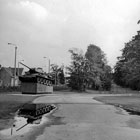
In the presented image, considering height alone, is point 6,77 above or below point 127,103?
above

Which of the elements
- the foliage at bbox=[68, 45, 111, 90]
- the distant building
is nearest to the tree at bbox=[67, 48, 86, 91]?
the foliage at bbox=[68, 45, 111, 90]

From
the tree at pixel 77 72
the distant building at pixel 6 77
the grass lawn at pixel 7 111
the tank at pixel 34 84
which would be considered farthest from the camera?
Answer: the distant building at pixel 6 77

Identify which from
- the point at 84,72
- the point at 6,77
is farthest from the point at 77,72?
the point at 6,77

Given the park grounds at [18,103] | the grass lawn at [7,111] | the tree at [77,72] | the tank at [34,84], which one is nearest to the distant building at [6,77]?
the tree at [77,72]

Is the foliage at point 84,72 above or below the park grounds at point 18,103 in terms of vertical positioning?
above

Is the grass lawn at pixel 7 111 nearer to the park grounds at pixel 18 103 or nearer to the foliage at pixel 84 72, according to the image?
the park grounds at pixel 18 103

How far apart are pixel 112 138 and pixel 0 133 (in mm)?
3138

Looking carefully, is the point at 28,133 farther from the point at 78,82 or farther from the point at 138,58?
the point at 78,82

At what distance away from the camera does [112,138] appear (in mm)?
6199

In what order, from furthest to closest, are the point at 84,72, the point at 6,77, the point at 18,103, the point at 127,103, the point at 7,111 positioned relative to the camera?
1. the point at 6,77
2. the point at 84,72
3. the point at 127,103
4. the point at 18,103
5. the point at 7,111

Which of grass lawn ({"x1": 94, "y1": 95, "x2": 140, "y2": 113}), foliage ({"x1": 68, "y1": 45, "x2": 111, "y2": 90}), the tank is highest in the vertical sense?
foliage ({"x1": 68, "y1": 45, "x2": 111, "y2": 90})

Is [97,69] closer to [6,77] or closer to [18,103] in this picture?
[6,77]

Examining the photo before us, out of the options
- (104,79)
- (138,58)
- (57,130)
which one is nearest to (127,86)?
(104,79)

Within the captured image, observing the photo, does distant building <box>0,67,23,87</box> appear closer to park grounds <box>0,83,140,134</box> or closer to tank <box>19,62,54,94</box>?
park grounds <box>0,83,140,134</box>
